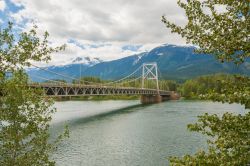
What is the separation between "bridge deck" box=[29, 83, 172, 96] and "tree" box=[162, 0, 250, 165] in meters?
16.4

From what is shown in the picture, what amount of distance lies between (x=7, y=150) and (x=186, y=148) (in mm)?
22967

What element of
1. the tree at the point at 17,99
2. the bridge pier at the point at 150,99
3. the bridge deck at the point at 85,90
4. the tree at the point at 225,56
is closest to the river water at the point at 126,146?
the bridge deck at the point at 85,90

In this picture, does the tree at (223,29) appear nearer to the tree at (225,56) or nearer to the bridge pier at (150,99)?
the tree at (225,56)

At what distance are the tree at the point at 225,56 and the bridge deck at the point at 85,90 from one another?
1638 cm

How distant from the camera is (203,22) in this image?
26.7 ft

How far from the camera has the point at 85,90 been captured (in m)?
73.8

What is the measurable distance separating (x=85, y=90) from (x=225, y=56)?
67089mm

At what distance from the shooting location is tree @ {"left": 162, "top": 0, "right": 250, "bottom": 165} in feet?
24.3

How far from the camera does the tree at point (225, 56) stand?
7.41 meters

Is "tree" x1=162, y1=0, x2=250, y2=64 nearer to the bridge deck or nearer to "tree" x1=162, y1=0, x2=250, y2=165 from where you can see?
"tree" x1=162, y1=0, x2=250, y2=165

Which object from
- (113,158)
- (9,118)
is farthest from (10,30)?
(113,158)

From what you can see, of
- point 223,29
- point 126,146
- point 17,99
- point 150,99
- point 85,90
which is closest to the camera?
point 223,29

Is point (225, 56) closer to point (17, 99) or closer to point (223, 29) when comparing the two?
point (223, 29)

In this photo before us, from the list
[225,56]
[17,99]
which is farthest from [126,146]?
[225,56]
